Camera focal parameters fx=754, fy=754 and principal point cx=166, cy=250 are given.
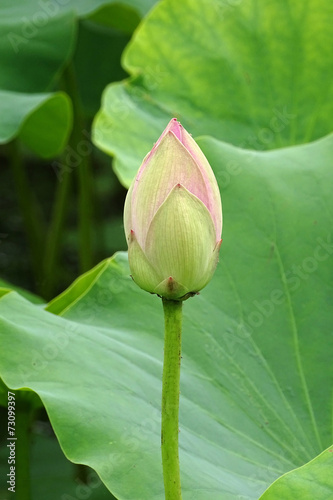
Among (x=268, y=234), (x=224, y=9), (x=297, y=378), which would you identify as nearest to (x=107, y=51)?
(x=224, y=9)

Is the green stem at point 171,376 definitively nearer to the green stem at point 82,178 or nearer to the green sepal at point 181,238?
the green sepal at point 181,238

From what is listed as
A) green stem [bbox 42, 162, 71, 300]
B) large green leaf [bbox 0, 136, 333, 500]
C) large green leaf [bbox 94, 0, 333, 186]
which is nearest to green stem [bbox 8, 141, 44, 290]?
green stem [bbox 42, 162, 71, 300]

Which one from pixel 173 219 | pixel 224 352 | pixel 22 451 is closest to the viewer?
pixel 173 219

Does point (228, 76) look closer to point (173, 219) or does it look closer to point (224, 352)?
point (224, 352)

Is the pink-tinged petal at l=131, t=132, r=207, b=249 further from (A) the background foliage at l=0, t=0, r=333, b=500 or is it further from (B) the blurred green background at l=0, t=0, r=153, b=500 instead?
(B) the blurred green background at l=0, t=0, r=153, b=500

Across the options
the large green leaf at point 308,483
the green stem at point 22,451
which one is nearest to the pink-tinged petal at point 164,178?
the large green leaf at point 308,483

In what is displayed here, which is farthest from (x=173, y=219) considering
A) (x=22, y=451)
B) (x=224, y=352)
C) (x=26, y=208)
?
(x=26, y=208)
